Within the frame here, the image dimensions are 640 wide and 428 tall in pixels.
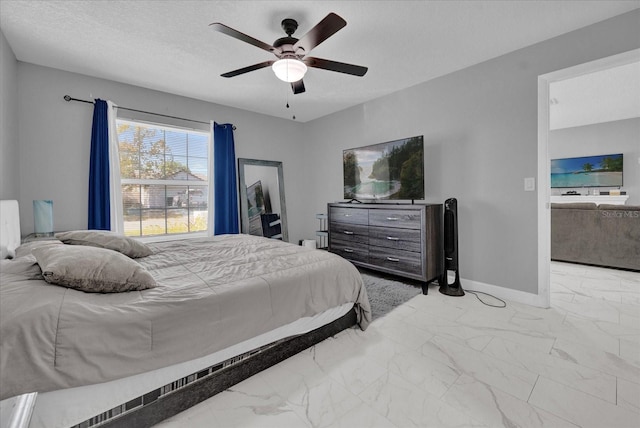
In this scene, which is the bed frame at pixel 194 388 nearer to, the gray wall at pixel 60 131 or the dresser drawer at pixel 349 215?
the dresser drawer at pixel 349 215

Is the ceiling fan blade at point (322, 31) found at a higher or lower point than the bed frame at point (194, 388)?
higher

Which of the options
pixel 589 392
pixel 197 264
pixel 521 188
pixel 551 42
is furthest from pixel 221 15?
pixel 589 392

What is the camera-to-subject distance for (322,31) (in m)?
1.87

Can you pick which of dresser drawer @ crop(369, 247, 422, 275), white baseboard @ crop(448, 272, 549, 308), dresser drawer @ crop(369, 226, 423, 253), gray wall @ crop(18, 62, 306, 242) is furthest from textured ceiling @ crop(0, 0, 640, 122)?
white baseboard @ crop(448, 272, 549, 308)

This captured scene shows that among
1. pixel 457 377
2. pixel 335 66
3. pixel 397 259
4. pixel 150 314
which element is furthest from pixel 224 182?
pixel 457 377

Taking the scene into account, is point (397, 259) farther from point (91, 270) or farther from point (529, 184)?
point (91, 270)

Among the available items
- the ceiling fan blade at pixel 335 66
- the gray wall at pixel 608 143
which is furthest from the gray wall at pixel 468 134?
the gray wall at pixel 608 143

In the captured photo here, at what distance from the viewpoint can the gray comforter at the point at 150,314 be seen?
100 cm

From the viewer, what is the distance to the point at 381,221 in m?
3.38

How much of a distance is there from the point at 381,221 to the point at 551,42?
7.62 feet

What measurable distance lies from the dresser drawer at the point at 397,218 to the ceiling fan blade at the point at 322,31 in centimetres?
191

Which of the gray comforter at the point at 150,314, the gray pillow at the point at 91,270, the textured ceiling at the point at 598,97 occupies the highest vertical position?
the textured ceiling at the point at 598,97

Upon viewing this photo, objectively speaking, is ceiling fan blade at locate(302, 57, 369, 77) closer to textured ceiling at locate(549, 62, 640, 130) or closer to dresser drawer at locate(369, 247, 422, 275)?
dresser drawer at locate(369, 247, 422, 275)

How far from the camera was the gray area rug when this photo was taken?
2691 millimetres
